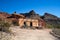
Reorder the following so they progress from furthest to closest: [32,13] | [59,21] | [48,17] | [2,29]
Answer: [48,17] < [59,21] < [32,13] < [2,29]

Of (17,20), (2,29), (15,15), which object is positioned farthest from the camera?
(15,15)

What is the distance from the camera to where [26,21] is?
4931 centimetres

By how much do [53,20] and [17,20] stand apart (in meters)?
41.0

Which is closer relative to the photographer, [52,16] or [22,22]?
[22,22]

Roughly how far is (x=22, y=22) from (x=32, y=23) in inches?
155

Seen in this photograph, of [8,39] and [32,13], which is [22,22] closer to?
[32,13]

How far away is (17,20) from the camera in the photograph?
46812 mm

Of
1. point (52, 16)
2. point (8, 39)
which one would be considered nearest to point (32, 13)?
point (52, 16)

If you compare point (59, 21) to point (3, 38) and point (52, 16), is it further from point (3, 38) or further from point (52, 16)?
point (3, 38)

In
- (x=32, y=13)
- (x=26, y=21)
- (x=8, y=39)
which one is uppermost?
(x=32, y=13)

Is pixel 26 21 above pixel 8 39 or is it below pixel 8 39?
above

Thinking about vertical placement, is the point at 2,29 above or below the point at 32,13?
below

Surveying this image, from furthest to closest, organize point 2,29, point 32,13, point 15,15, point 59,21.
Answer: point 59,21 → point 32,13 → point 15,15 → point 2,29

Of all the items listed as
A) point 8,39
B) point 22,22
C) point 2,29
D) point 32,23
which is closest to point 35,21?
point 32,23
